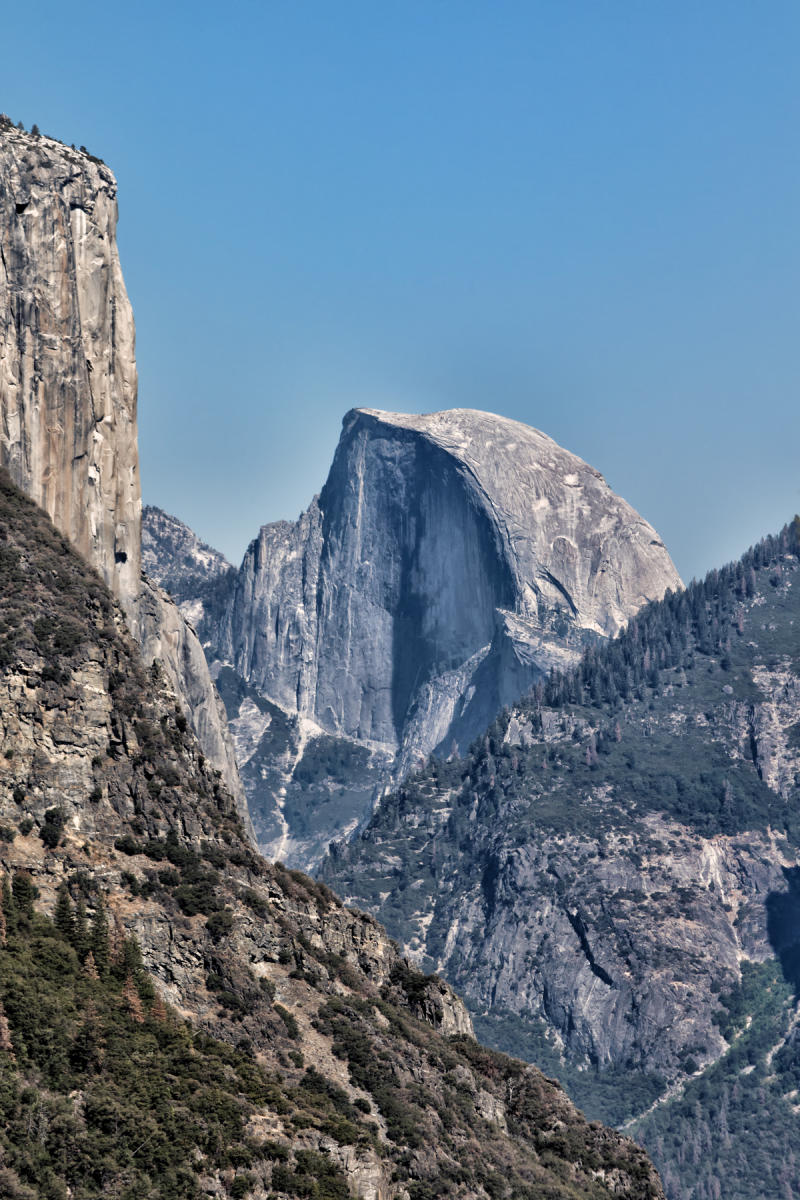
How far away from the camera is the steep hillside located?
3775 inches

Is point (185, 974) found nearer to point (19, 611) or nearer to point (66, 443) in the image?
point (19, 611)

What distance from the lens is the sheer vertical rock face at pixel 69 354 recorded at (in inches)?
5768

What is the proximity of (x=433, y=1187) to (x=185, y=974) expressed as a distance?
53.4 ft

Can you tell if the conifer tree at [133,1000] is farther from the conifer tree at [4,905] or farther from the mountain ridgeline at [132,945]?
the conifer tree at [4,905]

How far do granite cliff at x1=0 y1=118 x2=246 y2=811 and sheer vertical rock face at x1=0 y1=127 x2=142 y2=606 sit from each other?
7cm

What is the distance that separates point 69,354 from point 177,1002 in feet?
182

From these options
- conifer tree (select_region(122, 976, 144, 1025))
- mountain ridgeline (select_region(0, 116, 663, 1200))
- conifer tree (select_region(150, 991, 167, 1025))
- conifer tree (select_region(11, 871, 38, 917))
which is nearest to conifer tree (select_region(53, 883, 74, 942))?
mountain ridgeline (select_region(0, 116, 663, 1200))

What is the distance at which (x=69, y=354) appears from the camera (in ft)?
495

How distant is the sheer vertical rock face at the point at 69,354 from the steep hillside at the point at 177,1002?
736 centimetres

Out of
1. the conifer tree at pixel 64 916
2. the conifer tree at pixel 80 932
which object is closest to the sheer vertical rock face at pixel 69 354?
the conifer tree at pixel 64 916

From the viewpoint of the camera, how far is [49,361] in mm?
149250

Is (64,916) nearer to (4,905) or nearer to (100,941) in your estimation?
(100,941)

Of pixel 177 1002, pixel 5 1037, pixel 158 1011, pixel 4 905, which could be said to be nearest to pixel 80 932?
pixel 4 905

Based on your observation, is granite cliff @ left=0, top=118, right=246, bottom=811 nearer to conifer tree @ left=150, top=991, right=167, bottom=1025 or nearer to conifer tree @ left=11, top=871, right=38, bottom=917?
conifer tree @ left=11, top=871, right=38, bottom=917
